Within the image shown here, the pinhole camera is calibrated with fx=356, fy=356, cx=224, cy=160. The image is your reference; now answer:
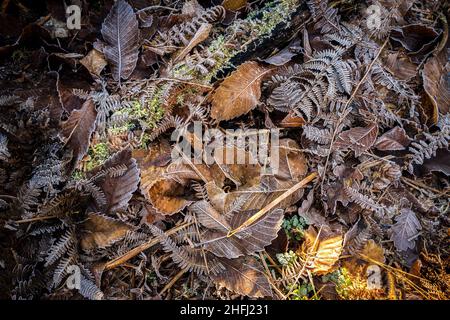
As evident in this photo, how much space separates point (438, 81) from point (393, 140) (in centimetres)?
53

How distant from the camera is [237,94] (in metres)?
2.07

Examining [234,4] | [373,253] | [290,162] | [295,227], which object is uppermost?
[234,4]

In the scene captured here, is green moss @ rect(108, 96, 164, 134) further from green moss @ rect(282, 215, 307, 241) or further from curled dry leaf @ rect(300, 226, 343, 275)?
curled dry leaf @ rect(300, 226, 343, 275)

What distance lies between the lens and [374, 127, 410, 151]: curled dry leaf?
218cm

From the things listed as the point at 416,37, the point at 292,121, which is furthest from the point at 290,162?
the point at 416,37

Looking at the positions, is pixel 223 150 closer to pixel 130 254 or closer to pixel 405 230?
pixel 130 254

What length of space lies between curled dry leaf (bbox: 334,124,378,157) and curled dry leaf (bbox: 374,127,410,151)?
7cm

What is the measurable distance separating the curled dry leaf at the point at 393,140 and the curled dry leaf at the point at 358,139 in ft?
0.24

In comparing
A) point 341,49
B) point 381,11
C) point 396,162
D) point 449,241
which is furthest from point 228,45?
point 449,241

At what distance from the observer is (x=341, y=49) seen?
7.29 feet

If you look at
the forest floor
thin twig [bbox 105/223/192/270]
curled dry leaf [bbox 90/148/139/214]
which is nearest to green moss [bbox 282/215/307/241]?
the forest floor

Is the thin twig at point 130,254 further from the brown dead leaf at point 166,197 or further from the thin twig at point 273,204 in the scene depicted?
the thin twig at point 273,204

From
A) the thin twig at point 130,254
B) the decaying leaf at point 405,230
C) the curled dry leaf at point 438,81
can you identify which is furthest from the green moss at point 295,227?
the curled dry leaf at point 438,81

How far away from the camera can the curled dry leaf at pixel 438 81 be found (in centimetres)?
227
